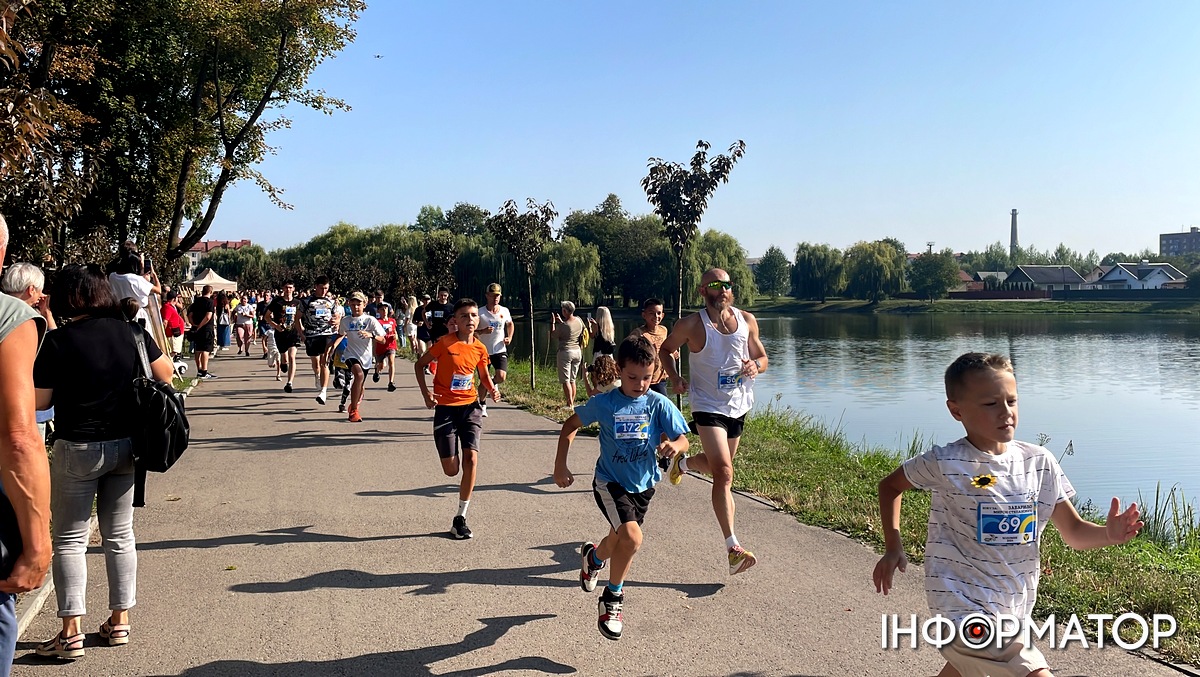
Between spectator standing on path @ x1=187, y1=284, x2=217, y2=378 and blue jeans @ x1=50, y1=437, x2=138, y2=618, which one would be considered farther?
spectator standing on path @ x1=187, y1=284, x2=217, y2=378

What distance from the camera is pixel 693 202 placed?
13961mm

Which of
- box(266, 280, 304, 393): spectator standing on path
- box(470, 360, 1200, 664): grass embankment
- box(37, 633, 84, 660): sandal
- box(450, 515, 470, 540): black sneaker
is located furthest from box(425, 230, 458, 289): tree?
box(37, 633, 84, 660): sandal

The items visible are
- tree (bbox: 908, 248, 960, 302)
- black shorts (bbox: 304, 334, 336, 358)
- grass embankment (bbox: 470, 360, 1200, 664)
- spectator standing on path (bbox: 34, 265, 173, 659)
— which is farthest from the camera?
tree (bbox: 908, 248, 960, 302)

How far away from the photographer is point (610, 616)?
4695 mm

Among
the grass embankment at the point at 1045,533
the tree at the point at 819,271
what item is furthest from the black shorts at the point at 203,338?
the tree at the point at 819,271

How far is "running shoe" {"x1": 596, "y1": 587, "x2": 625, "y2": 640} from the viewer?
4.65m

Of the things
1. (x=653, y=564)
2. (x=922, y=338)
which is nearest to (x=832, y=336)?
(x=922, y=338)

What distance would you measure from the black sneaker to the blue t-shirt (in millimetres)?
2088

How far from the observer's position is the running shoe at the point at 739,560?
5.59 m

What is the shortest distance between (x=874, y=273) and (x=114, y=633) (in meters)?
95.5

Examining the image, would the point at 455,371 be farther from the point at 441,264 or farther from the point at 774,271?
the point at 774,271

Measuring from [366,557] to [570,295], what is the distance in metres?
57.4

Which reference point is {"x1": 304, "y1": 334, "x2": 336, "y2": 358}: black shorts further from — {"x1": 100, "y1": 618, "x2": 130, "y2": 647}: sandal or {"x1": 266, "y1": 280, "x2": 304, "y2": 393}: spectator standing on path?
{"x1": 100, "y1": 618, "x2": 130, "y2": 647}: sandal

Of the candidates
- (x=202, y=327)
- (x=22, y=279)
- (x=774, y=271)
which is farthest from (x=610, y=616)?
(x=774, y=271)
